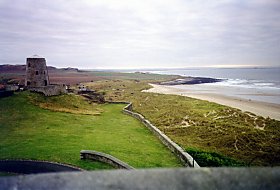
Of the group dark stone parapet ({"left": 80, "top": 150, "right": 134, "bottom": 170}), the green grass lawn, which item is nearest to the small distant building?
the green grass lawn

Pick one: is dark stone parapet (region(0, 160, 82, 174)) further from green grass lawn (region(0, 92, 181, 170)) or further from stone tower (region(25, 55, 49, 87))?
stone tower (region(25, 55, 49, 87))

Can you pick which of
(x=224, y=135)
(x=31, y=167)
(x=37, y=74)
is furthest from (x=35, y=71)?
(x=224, y=135)

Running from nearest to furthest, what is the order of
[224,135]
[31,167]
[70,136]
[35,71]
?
[31,167]
[70,136]
[224,135]
[35,71]

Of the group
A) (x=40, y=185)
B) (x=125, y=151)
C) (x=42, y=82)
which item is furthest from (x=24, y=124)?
(x=40, y=185)

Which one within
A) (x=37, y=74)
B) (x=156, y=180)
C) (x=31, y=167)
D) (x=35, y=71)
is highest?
(x=35, y=71)

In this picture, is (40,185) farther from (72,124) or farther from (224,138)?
(224,138)

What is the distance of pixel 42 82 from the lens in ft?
84.8

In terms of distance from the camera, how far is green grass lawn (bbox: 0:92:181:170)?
1111 cm

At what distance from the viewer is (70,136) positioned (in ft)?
47.0

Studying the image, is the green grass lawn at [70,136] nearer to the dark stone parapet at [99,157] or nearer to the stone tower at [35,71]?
the dark stone parapet at [99,157]

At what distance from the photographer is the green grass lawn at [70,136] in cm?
1111

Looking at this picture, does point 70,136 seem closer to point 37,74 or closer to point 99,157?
point 99,157

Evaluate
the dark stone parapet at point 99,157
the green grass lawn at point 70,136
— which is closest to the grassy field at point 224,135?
the green grass lawn at point 70,136

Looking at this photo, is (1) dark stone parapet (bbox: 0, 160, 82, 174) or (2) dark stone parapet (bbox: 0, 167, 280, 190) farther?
(1) dark stone parapet (bbox: 0, 160, 82, 174)
